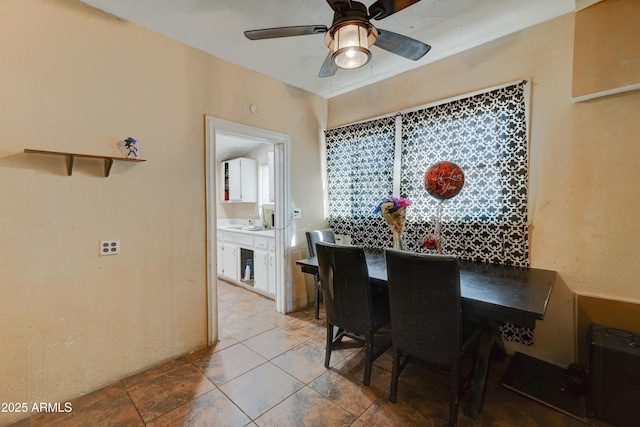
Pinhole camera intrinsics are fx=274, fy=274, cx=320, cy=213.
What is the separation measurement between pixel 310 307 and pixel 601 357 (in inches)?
101

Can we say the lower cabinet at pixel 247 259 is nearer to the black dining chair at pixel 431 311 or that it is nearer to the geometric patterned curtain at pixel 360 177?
the geometric patterned curtain at pixel 360 177

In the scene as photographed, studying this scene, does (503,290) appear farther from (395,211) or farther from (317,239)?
(317,239)

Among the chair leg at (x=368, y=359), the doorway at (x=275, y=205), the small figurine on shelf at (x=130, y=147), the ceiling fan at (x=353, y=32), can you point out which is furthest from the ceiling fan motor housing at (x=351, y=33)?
the chair leg at (x=368, y=359)

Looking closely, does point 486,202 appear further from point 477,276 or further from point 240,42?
point 240,42

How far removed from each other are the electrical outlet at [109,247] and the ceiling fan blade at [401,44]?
90.2 inches

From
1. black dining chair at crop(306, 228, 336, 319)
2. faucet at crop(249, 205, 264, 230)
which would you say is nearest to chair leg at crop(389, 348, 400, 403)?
black dining chair at crop(306, 228, 336, 319)

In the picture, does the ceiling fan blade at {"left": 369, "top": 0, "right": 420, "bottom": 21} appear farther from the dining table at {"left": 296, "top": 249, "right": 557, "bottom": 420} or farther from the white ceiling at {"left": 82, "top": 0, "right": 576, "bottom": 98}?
the dining table at {"left": 296, "top": 249, "right": 557, "bottom": 420}

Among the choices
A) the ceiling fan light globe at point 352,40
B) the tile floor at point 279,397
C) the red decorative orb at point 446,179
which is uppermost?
the ceiling fan light globe at point 352,40

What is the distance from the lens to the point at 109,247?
1986 millimetres

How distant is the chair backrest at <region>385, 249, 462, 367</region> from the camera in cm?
151

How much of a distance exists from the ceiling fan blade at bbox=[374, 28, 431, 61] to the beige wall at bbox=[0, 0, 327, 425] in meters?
1.56

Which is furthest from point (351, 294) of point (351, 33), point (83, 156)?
point (83, 156)

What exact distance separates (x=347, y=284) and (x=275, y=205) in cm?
154

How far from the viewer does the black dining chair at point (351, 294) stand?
1.90 meters
